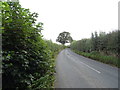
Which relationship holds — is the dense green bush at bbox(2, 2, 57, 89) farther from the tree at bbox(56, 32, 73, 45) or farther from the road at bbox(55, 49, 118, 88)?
the tree at bbox(56, 32, 73, 45)

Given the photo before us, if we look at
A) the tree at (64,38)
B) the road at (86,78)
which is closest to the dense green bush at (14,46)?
the road at (86,78)

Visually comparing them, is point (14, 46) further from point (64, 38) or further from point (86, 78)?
point (64, 38)

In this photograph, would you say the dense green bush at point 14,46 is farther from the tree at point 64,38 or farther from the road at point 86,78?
the tree at point 64,38

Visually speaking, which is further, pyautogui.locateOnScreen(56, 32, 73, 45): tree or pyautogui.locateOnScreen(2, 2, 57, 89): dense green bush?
pyautogui.locateOnScreen(56, 32, 73, 45): tree

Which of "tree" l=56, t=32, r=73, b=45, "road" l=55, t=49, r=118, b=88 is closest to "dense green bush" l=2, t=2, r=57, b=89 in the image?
"road" l=55, t=49, r=118, b=88

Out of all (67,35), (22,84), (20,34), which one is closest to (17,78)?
(22,84)

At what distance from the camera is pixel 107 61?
1327 centimetres

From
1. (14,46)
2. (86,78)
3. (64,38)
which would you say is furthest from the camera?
(64,38)

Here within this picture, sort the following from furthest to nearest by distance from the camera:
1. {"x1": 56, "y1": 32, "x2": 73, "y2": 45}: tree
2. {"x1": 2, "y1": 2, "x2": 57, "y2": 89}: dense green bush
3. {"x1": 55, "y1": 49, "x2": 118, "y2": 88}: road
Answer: {"x1": 56, "y1": 32, "x2": 73, "y2": 45}: tree → {"x1": 55, "y1": 49, "x2": 118, "y2": 88}: road → {"x1": 2, "y1": 2, "x2": 57, "y2": 89}: dense green bush

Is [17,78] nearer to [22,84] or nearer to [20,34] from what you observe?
[22,84]

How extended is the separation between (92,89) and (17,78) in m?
4.15

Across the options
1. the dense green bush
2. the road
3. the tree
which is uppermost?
the tree

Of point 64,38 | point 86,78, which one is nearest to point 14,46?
point 86,78

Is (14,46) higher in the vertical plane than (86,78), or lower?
higher
